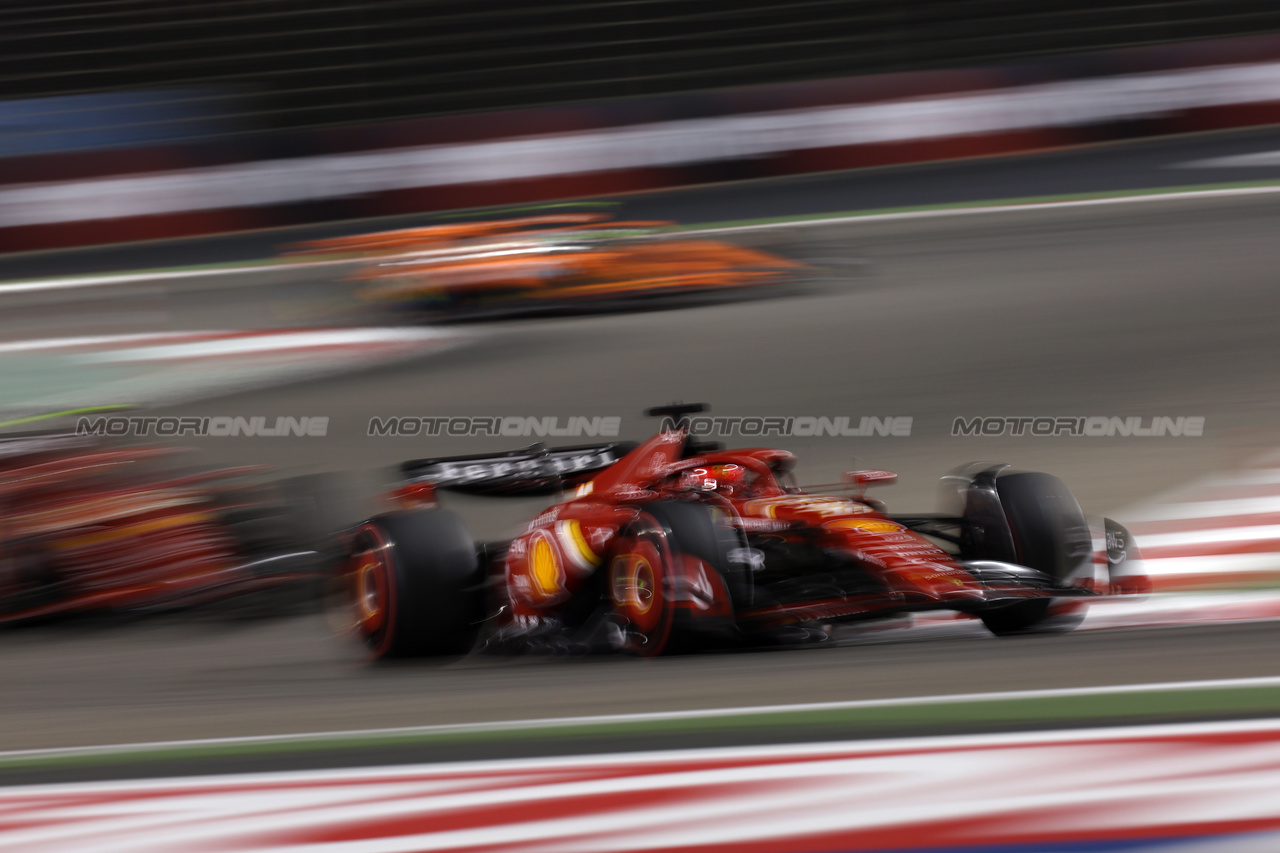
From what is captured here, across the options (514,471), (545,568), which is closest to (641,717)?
(545,568)

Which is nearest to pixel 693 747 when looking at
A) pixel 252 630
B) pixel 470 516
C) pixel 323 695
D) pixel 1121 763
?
pixel 1121 763

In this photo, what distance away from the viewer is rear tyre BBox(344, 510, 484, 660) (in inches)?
172

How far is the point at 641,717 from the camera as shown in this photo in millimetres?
3172

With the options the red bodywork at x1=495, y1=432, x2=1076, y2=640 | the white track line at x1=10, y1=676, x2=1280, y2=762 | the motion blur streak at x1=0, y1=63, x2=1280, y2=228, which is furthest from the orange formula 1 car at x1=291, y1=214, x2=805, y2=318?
the white track line at x1=10, y1=676, x2=1280, y2=762

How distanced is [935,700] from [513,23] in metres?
16.4

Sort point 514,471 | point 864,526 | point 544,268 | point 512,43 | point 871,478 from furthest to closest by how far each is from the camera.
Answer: point 512,43 → point 544,268 → point 514,471 → point 871,478 → point 864,526

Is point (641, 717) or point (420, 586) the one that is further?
point (420, 586)

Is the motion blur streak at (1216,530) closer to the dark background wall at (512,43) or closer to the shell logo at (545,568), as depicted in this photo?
the shell logo at (545,568)

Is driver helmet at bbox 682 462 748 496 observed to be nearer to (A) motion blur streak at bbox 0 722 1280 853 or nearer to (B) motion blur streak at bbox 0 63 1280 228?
(A) motion blur streak at bbox 0 722 1280 853

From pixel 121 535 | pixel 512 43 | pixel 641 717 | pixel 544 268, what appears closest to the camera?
pixel 641 717

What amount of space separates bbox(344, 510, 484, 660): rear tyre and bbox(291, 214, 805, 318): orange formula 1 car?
6114mm

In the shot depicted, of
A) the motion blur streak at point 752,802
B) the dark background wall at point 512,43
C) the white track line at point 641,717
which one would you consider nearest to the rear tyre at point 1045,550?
the white track line at point 641,717

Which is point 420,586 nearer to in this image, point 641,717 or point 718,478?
point 718,478

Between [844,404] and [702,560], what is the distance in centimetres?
442
